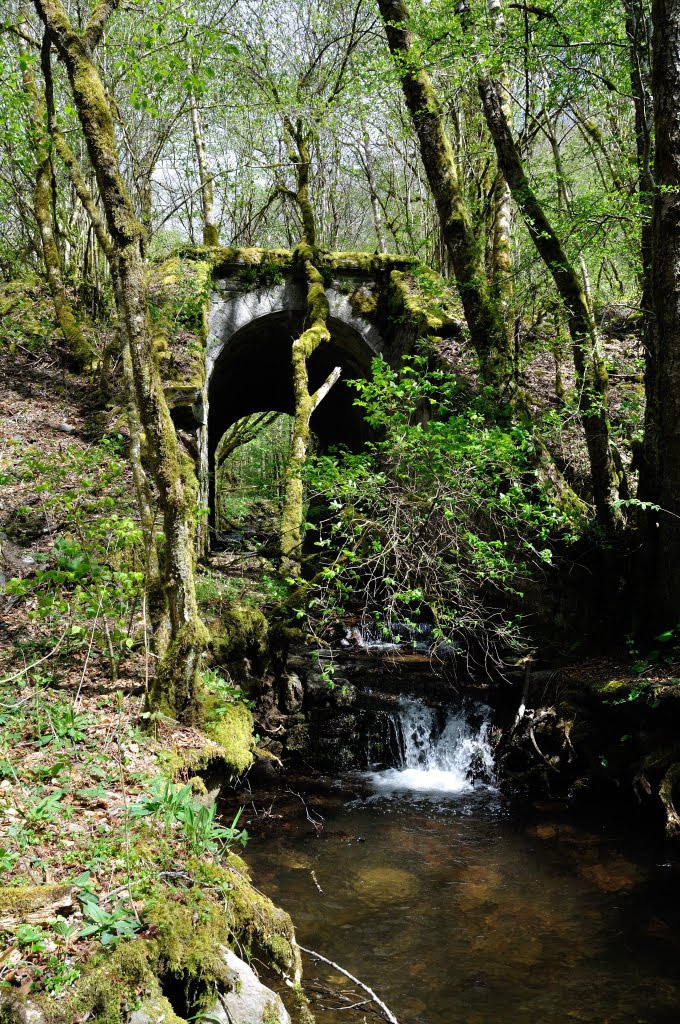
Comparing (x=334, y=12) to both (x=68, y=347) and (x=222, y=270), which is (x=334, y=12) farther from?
(x=68, y=347)

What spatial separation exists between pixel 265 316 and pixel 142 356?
7.62 metres

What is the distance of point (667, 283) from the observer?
21.8 feet

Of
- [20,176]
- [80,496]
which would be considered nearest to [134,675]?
[80,496]

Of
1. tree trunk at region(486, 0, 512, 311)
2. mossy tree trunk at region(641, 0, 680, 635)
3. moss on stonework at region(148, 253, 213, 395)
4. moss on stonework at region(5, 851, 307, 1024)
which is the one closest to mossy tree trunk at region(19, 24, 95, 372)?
moss on stonework at region(148, 253, 213, 395)

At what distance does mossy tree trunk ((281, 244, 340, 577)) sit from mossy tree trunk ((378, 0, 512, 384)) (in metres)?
2.04

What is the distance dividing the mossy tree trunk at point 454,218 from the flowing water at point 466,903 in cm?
541

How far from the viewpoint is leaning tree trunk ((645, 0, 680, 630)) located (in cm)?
A: 647

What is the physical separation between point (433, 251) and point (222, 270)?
7.47m

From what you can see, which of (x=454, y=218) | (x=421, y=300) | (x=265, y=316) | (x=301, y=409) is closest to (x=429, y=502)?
(x=301, y=409)

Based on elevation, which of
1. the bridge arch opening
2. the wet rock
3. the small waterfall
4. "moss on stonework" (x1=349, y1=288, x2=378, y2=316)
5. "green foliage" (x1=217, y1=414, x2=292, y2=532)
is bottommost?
the small waterfall

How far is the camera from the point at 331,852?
5922 mm

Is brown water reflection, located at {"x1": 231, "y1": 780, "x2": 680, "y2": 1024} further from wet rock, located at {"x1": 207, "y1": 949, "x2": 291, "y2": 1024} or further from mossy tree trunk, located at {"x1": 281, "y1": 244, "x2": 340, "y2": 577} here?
mossy tree trunk, located at {"x1": 281, "y1": 244, "x2": 340, "y2": 577}

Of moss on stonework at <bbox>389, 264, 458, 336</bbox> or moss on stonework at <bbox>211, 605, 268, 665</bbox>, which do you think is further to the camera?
moss on stonework at <bbox>389, 264, 458, 336</bbox>

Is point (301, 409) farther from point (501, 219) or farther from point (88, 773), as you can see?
point (88, 773)
